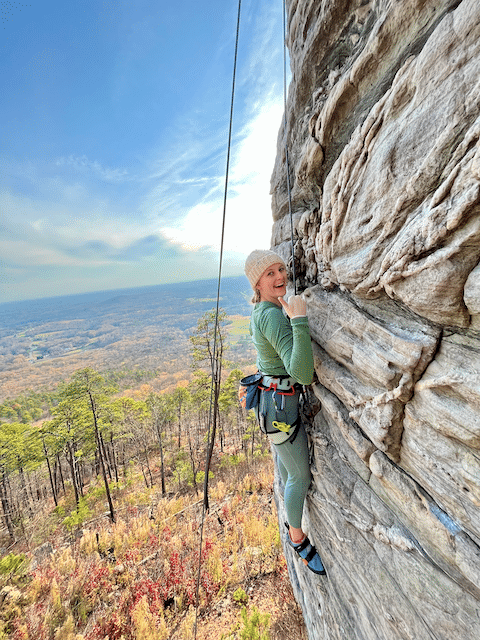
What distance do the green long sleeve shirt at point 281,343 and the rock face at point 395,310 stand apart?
1.64 feet

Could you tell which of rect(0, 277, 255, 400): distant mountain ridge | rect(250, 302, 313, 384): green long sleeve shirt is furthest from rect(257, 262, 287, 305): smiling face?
rect(0, 277, 255, 400): distant mountain ridge

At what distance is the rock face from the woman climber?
0.83 feet

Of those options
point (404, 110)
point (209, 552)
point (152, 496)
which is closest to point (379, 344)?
point (404, 110)

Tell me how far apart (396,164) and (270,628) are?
836cm

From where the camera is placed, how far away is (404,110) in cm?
189

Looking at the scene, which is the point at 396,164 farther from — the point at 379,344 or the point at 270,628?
the point at 270,628

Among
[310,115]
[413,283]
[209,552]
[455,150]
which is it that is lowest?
[209,552]

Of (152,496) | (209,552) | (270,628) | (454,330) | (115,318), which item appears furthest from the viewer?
(115,318)

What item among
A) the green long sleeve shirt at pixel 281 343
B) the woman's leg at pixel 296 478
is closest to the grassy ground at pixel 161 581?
the woman's leg at pixel 296 478

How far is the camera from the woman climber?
237cm

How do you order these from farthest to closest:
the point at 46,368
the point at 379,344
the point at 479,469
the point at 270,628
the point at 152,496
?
1. the point at 46,368
2. the point at 152,496
3. the point at 270,628
4. the point at 379,344
5. the point at 479,469

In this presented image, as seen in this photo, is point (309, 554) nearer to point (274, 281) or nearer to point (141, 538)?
point (274, 281)

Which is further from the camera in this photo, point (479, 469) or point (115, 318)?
point (115, 318)

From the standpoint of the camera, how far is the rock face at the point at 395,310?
5.07 ft
